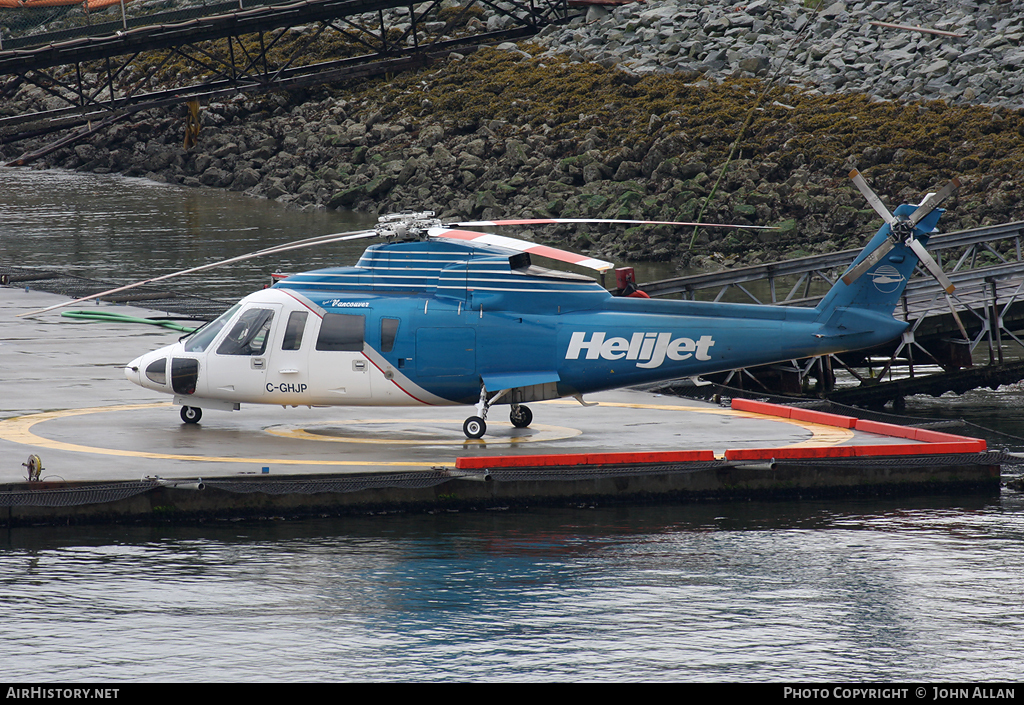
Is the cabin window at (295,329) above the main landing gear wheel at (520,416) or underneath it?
above

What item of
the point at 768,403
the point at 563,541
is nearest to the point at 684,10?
the point at 768,403

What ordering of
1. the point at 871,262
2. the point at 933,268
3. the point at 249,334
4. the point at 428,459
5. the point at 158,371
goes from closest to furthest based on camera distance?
the point at 933,268 < the point at 428,459 < the point at 871,262 < the point at 249,334 < the point at 158,371

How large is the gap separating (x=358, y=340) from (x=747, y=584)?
888 cm

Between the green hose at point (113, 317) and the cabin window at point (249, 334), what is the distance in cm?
1280

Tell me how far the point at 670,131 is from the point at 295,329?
41.7m

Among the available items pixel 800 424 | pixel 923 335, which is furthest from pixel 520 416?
pixel 923 335

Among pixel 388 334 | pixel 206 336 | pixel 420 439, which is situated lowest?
pixel 420 439

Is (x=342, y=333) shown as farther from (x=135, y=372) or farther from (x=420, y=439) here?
(x=135, y=372)

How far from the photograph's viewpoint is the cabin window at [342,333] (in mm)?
24047

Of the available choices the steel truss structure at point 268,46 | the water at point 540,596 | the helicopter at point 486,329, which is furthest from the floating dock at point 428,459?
the steel truss structure at point 268,46

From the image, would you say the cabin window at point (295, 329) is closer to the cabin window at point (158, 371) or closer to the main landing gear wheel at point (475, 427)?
the cabin window at point (158, 371)

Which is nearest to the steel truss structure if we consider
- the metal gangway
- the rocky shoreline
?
the rocky shoreline

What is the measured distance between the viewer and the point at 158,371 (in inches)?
988

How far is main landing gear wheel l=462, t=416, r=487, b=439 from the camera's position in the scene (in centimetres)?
2378
